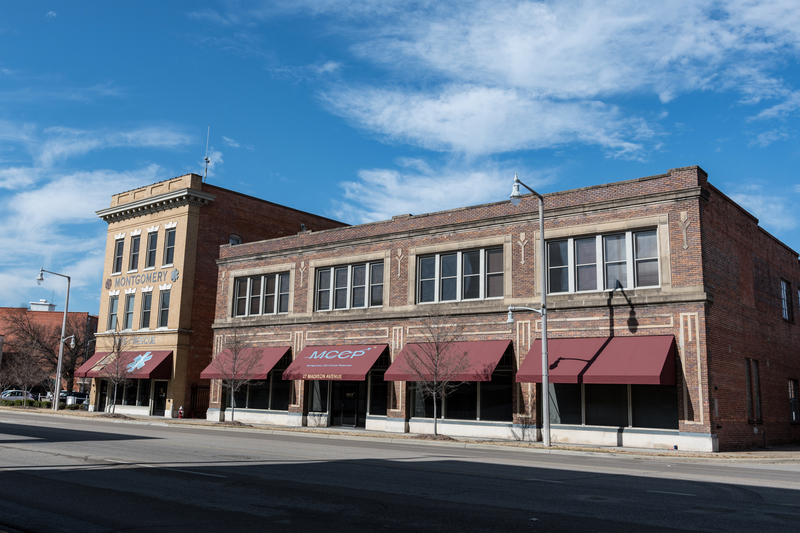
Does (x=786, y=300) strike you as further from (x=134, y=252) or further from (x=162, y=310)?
(x=134, y=252)

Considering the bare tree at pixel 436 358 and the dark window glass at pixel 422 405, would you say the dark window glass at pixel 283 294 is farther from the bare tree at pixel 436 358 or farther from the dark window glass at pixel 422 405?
the dark window glass at pixel 422 405

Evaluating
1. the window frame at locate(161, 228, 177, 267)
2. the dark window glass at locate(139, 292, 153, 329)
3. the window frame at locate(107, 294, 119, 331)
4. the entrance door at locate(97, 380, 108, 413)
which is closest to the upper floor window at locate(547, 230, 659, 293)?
the window frame at locate(161, 228, 177, 267)

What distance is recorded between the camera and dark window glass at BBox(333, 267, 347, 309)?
32.8 metres

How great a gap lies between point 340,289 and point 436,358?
8167 millimetres

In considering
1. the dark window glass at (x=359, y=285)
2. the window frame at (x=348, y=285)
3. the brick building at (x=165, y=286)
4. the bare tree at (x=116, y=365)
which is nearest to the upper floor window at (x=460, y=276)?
the window frame at (x=348, y=285)

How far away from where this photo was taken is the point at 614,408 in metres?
24.0

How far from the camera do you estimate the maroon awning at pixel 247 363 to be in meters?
32.9

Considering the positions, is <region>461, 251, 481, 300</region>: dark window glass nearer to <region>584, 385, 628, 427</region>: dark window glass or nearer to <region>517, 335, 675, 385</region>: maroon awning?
<region>517, 335, 675, 385</region>: maroon awning

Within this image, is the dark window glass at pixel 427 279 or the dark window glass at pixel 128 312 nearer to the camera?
the dark window glass at pixel 427 279

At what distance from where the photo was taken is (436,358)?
2658 cm

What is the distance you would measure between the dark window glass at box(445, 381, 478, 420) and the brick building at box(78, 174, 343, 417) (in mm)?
18301

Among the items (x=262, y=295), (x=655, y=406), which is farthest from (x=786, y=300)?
(x=262, y=295)

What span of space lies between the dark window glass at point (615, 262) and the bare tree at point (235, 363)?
17694 millimetres

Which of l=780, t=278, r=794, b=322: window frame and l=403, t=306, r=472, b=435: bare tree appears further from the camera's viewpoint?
l=780, t=278, r=794, b=322: window frame
